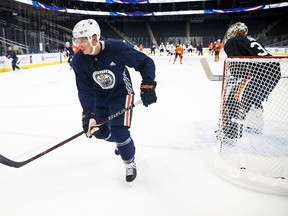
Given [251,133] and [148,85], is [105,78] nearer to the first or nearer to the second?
[148,85]

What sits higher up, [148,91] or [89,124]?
[148,91]

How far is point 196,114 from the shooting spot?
351 cm

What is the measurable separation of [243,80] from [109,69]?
120 cm

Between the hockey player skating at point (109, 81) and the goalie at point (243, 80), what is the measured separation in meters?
0.80

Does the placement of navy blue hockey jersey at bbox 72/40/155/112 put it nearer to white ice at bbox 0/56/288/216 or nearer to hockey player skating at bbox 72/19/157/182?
hockey player skating at bbox 72/19/157/182

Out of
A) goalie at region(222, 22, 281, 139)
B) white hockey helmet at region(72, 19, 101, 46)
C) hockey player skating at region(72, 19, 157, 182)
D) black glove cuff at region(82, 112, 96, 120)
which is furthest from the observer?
goalie at region(222, 22, 281, 139)

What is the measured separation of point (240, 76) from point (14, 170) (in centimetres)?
204

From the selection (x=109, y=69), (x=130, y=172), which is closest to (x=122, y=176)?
(x=130, y=172)

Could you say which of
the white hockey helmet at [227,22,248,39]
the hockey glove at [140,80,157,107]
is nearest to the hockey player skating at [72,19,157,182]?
the hockey glove at [140,80,157,107]

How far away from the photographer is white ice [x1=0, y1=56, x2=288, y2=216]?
1.53 m

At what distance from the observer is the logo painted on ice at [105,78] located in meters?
1.69

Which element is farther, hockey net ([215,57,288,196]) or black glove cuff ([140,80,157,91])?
hockey net ([215,57,288,196])

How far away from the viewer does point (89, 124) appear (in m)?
1.72

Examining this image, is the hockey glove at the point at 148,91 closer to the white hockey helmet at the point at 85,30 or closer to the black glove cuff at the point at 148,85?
the black glove cuff at the point at 148,85
